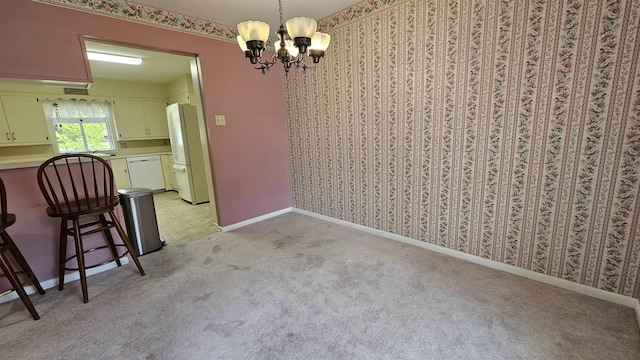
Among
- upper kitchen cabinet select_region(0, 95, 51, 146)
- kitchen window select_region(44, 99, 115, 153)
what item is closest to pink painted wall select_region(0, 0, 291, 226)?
upper kitchen cabinet select_region(0, 95, 51, 146)

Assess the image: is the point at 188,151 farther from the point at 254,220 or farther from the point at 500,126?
the point at 500,126

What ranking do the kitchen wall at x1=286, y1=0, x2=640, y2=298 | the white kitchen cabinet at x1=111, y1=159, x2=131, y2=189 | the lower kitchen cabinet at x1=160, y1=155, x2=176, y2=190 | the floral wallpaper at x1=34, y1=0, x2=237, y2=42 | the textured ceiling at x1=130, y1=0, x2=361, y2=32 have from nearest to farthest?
1. the kitchen wall at x1=286, y1=0, x2=640, y2=298
2. the floral wallpaper at x1=34, y1=0, x2=237, y2=42
3. the textured ceiling at x1=130, y1=0, x2=361, y2=32
4. the white kitchen cabinet at x1=111, y1=159, x2=131, y2=189
5. the lower kitchen cabinet at x1=160, y1=155, x2=176, y2=190

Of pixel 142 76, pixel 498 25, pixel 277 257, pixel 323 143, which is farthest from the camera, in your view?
pixel 142 76

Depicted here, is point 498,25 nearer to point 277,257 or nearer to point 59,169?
point 277,257

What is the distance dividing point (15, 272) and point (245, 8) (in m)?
2.80

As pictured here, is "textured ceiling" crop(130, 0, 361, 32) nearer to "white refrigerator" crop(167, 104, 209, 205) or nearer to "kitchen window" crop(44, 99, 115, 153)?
"white refrigerator" crop(167, 104, 209, 205)

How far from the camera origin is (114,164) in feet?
16.4

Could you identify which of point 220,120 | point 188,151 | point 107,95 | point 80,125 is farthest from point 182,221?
point 107,95

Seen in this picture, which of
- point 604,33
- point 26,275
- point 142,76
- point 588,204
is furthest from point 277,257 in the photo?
point 142,76

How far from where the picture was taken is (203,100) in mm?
2916

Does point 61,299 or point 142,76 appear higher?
point 142,76

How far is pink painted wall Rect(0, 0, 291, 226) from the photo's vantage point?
1950 millimetres

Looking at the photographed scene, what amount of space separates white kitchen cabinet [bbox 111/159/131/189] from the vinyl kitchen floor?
891 millimetres

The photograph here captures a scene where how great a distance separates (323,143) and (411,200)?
128 centimetres
